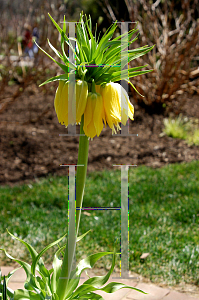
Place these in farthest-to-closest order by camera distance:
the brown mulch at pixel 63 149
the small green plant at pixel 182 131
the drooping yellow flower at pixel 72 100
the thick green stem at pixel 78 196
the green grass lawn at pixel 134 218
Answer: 1. the small green plant at pixel 182 131
2. the brown mulch at pixel 63 149
3. the green grass lawn at pixel 134 218
4. the thick green stem at pixel 78 196
5. the drooping yellow flower at pixel 72 100

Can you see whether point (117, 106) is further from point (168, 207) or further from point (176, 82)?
point (176, 82)

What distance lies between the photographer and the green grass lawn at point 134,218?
8.59ft

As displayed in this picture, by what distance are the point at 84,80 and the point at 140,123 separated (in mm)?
5165

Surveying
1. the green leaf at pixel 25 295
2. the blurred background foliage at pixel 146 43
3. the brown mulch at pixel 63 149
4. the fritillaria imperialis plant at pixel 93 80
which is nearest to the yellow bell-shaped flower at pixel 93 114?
the fritillaria imperialis plant at pixel 93 80

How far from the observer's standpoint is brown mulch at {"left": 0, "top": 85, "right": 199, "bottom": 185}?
476cm

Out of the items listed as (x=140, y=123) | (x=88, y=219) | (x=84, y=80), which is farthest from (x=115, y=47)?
(x=140, y=123)

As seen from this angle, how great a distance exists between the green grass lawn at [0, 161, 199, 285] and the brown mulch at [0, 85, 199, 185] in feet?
1.29

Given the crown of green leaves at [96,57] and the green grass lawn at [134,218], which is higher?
the crown of green leaves at [96,57]

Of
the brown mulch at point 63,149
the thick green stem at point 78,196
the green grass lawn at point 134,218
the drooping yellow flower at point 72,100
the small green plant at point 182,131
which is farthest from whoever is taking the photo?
the small green plant at point 182,131

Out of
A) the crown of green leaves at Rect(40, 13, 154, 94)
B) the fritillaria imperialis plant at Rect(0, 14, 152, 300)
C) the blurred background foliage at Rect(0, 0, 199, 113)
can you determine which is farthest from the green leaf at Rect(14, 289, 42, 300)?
the blurred background foliage at Rect(0, 0, 199, 113)

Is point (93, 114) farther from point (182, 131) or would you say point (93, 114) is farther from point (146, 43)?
point (146, 43)

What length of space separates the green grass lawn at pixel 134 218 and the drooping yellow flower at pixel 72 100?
46.8 inches

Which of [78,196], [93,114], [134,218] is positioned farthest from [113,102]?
[134,218]

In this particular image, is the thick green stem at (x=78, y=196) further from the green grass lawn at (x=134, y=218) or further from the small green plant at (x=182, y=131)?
the small green plant at (x=182, y=131)
